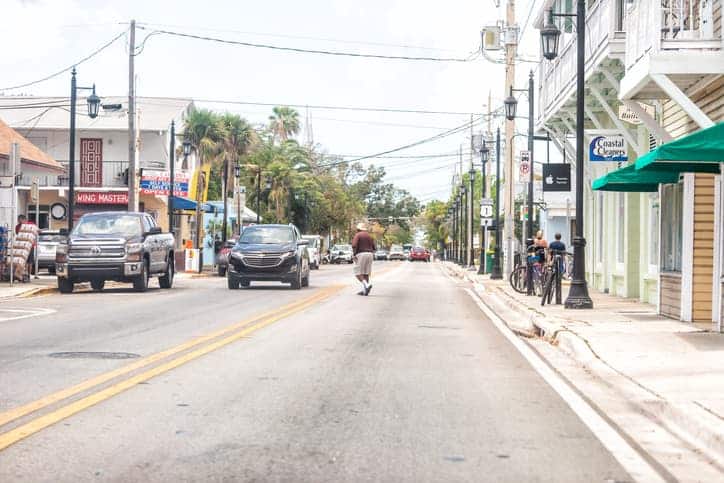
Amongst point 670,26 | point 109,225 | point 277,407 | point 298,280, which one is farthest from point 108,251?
point 277,407

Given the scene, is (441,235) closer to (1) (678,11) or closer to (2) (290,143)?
(2) (290,143)

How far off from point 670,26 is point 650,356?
231 inches

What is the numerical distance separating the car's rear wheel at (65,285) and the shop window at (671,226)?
1408 centimetres

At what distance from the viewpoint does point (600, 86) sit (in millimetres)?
22922

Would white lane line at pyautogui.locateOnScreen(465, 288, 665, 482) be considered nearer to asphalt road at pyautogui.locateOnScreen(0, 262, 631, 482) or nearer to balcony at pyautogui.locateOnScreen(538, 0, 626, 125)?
asphalt road at pyautogui.locateOnScreen(0, 262, 631, 482)

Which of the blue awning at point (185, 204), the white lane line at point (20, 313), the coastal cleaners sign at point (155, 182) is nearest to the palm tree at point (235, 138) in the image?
the blue awning at point (185, 204)

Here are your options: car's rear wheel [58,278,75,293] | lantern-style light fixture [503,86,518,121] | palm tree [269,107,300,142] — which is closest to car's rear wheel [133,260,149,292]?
car's rear wheel [58,278,75,293]

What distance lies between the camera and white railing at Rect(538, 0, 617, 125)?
65.5 feet

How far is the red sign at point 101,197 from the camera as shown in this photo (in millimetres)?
52750

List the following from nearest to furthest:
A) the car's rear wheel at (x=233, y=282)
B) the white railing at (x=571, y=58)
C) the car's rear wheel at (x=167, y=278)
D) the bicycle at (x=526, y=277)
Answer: the white railing at (x=571, y=58) → the bicycle at (x=526, y=277) → the car's rear wheel at (x=233, y=282) → the car's rear wheel at (x=167, y=278)

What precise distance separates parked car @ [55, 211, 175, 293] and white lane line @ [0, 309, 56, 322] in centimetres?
603

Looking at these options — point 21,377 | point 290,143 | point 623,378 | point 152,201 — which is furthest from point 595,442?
point 290,143

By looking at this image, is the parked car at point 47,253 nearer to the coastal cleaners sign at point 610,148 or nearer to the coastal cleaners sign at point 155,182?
the coastal cleaners sign at point 155,182

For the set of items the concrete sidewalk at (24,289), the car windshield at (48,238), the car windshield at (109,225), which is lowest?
the concrete sidewalk at (24,289)
